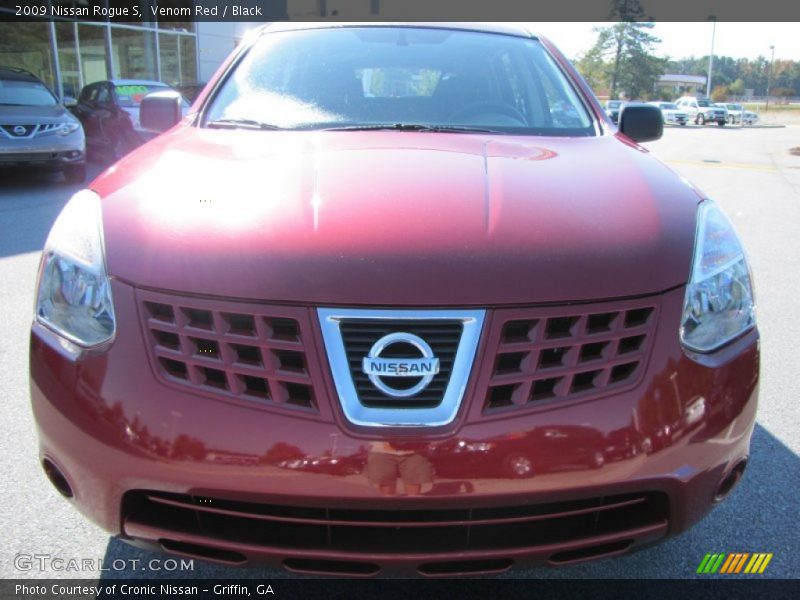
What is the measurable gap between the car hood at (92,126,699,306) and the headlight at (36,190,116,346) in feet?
0.15

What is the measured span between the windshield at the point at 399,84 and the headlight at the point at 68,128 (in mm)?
7404

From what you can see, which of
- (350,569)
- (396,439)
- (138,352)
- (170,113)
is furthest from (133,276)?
(170,113)

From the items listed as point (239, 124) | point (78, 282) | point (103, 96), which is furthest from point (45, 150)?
point (78, 282)

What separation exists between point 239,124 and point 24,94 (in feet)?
29.2

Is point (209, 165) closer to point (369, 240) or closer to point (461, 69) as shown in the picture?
point (369, 240)

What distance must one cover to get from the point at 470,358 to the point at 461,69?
1.76m

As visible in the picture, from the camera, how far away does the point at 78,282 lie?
5.44 feet

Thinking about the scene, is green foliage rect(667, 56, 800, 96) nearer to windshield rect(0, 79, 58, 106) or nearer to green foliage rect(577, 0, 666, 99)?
green foliage rect(577, 0, 666, 99)

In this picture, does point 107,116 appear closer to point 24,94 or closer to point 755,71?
point 24,94

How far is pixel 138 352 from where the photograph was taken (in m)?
1.52

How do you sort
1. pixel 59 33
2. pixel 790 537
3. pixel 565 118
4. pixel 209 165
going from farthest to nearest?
pixel 59 33 < pixel 565 118 < pixel 790 537 < pixel 209 165

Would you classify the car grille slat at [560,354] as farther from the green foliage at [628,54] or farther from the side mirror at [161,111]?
the green foliage at [628,54]

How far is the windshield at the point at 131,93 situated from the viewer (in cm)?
1192

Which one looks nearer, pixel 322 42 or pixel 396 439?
pixel 396 439
